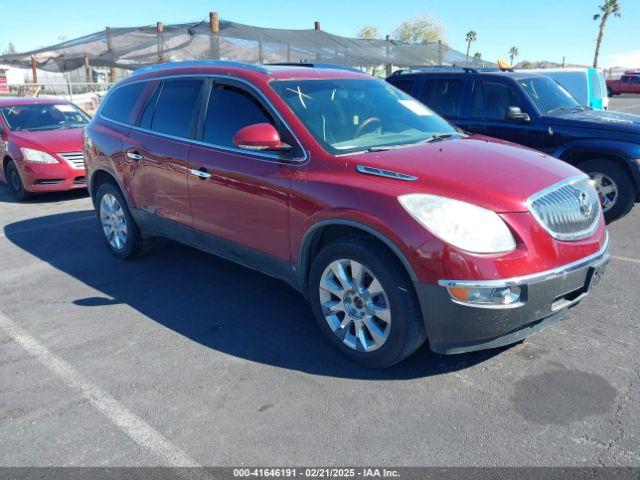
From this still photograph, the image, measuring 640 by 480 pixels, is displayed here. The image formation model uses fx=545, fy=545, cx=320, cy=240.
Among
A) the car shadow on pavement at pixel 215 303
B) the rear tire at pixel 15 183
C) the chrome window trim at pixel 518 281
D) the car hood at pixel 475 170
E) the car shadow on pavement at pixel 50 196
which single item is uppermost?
the car hood at pixel 475 170

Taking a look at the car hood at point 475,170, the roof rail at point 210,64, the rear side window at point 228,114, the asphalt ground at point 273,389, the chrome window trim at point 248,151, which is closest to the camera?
the asphalt ground at point 273,389

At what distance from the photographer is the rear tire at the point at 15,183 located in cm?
888

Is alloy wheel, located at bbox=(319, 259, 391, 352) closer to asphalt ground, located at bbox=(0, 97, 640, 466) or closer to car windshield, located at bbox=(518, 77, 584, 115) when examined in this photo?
asphalt ground, located at bbox=(0, 97, 640, 466)

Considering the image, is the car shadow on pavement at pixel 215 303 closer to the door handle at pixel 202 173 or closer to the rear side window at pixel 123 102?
the door handle at pixel 202 173

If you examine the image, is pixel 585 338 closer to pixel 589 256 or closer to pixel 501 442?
pixel 589 256

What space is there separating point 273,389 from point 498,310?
1.38 metres

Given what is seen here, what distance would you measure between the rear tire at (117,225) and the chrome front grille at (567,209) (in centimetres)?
381

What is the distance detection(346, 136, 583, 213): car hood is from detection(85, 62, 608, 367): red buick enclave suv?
1 cm

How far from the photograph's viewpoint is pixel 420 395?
315 cm

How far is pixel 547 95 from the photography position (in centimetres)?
730

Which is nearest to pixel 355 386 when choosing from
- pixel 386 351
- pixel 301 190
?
pixel 386 351

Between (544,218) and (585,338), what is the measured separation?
1156 mm

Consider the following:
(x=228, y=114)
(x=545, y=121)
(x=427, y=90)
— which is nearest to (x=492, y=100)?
(x=545, y=121)

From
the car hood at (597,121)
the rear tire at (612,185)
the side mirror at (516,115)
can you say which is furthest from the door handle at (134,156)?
the rear tire at (612,185)
